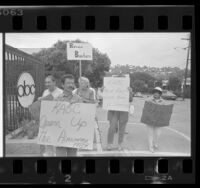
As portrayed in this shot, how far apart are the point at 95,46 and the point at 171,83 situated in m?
0.98

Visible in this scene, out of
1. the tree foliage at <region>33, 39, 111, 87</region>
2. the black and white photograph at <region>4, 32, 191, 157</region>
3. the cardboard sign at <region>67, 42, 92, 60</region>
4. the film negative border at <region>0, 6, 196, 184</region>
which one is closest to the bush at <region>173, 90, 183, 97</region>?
the black and white photograph at <region>4, 32, 191, 157</region>

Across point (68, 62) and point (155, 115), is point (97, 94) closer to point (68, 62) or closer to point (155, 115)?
point (68, 62)

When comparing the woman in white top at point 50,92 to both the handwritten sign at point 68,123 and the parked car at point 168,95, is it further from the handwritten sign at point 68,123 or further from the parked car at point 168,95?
the parked car at point 168,95

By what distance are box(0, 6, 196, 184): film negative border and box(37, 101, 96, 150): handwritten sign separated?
0.65 ft

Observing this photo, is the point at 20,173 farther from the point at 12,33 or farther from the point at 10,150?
the point at 12,33

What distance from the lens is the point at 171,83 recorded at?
4617mm

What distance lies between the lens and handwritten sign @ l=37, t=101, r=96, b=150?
459cm

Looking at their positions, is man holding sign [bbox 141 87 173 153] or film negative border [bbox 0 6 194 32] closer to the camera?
film negative border [bbox 0 6 194 32]

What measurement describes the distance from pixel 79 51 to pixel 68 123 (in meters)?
0.84

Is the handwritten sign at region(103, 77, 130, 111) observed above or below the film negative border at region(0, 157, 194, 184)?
above

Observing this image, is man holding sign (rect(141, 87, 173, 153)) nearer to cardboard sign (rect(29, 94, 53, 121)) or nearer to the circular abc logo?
cardboard sign (rect(29, 94, 53, 121))

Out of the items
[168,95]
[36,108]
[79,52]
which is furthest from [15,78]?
[168,95]

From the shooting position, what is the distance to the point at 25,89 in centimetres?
459

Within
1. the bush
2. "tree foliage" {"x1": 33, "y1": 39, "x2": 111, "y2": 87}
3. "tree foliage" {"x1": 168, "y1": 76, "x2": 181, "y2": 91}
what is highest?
"tree foliage" {"x1": 33, "y1": 39, "x2": 111, "y2": 87}
